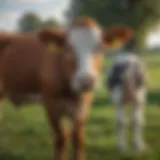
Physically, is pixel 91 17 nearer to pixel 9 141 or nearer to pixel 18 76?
pixel 18 76

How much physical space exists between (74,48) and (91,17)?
10 centimetres

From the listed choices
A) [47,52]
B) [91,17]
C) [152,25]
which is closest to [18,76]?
[47,52]

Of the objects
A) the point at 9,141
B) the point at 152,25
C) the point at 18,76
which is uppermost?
the point at 152,25

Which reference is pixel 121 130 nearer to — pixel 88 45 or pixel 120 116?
pixel 120 116

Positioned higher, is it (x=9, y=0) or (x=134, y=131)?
(x=9, y=0)

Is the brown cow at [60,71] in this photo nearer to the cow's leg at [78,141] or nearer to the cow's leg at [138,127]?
the cow's leg at [78,141]

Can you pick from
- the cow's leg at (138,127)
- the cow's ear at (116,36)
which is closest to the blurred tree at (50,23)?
the cow's ear at (116,36)

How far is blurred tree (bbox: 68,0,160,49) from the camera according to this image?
873 mm

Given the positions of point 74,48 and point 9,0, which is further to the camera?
point 9,0

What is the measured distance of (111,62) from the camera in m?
0.86

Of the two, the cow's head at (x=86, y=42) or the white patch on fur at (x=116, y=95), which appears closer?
the cow's head at (x=86, y=42)

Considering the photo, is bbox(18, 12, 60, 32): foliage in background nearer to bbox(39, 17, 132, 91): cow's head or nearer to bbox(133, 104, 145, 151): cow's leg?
bbox(39, 17, 132, 91): cow's head

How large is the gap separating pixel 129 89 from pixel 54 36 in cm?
20

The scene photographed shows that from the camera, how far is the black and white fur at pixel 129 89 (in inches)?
34.7
